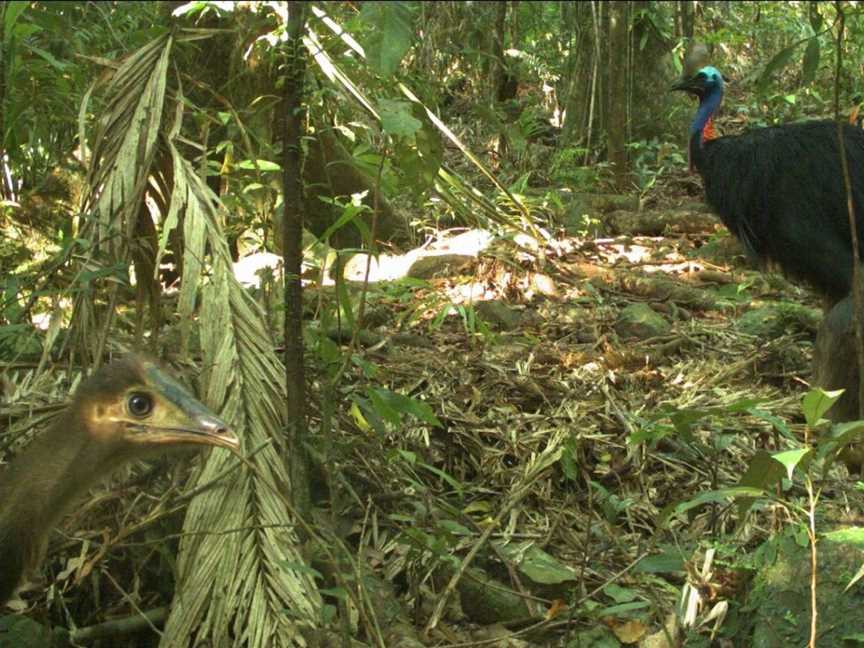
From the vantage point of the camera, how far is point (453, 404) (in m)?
4.25

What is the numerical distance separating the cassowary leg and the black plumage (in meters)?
0.70

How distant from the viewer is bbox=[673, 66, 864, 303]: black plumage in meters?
5.34

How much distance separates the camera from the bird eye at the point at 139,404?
7.98 feet

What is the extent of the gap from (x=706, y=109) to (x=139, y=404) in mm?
4799

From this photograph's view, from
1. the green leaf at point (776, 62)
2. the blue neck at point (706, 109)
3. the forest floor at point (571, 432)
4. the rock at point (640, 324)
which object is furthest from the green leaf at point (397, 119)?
the blue neck at point (706, 109)

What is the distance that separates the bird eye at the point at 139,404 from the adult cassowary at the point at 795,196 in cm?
377

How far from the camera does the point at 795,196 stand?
17.9 ft

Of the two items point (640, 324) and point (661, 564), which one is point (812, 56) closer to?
point (661, 564)

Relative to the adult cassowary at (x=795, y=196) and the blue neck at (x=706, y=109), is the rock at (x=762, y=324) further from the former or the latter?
the blue neck at (x=706, y=109)

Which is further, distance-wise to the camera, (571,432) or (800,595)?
(571,432)

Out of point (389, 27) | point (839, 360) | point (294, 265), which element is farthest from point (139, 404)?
point (839, 360)

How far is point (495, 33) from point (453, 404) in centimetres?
446

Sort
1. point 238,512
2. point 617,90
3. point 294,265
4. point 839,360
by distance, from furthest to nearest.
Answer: point 617,90 → point 839,360 → point 294,265 → point 238,512

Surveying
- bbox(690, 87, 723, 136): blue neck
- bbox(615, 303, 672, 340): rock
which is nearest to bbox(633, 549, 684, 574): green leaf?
bbox(615, 303, 672, 340): rock
